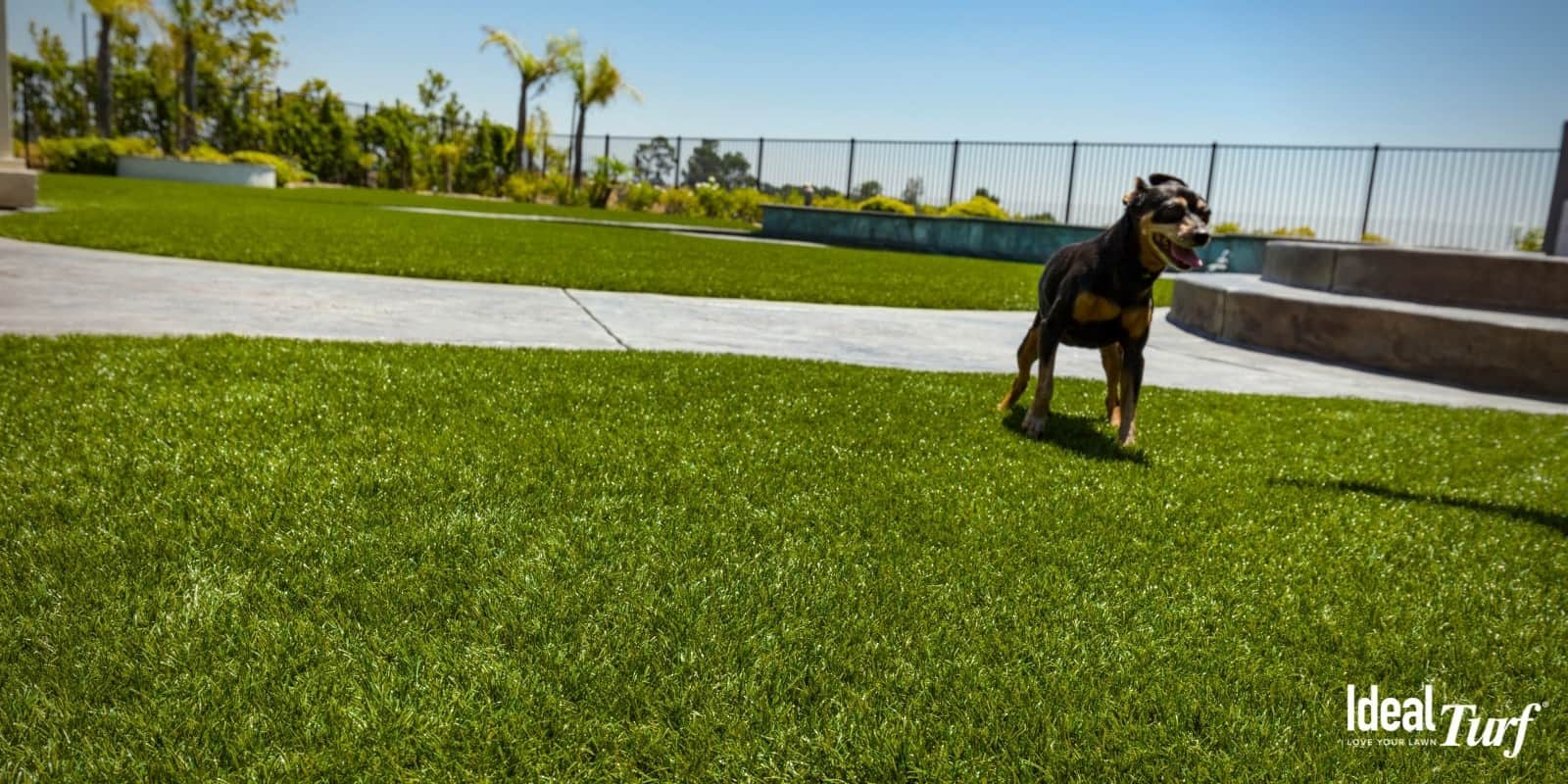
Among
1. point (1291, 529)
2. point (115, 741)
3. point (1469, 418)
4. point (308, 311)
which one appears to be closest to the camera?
point (115, 741)

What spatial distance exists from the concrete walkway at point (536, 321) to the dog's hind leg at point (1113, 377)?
126 centimetres

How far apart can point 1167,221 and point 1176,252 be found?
0.39 feet

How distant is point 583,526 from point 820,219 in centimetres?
1872

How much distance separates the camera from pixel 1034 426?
4.37 m

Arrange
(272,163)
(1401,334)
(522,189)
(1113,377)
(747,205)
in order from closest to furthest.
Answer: (1113,377) → (1401,334) → (747,205) → (272,163) → (522,189)

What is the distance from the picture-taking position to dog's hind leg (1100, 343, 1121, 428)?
182 inches

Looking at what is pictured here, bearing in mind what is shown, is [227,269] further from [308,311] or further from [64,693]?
[64,693]

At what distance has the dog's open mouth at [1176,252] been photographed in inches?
144

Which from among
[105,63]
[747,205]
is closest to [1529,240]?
[747,205]

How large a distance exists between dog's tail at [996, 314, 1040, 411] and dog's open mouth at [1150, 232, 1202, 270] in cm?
77

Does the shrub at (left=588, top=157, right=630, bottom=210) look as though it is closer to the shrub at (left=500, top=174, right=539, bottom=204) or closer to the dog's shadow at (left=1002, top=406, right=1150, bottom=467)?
the shrub at (left=500, top=174, right=539, bottom=204)

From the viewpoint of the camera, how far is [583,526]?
2.89m

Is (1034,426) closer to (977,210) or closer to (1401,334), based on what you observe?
(1401,334)


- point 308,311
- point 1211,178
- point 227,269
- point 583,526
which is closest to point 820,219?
point 1211,178
